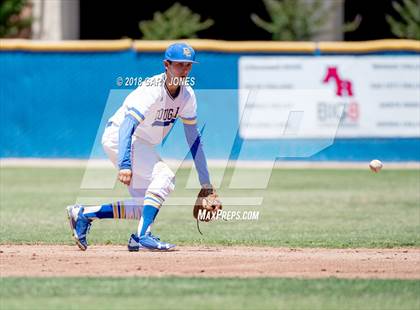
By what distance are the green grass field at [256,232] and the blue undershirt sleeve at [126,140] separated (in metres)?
1.43

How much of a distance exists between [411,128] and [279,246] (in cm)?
1109

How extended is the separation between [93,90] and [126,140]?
12.6 meters

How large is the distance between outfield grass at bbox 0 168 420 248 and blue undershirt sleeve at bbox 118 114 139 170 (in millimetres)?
2321

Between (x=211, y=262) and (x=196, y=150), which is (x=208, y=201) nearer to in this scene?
(x=196, y=150)

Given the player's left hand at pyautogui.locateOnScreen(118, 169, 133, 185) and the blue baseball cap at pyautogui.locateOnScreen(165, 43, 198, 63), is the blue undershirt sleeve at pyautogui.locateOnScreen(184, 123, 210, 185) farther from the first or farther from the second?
the player's left hand at pyautogui.locateOnScreen(118, 169, 133, 185)

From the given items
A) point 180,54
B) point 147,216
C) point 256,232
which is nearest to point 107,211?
point 147,216

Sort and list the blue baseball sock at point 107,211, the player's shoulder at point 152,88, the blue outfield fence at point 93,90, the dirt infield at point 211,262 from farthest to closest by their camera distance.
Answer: the blue outfield fence at point 93,90 → the blue baseball sock at point 107,211 → the player's shoulder at point 152,88 → the dirt infield at point 211,262

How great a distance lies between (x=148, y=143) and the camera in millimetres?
10312

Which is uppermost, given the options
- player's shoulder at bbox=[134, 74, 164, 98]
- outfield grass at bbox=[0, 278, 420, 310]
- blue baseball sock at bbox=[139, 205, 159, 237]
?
player's shoulder at bbox=[134, 74, 164, 98]

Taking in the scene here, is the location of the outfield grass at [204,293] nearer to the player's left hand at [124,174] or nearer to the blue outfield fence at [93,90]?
the player's left hand at [124,174]

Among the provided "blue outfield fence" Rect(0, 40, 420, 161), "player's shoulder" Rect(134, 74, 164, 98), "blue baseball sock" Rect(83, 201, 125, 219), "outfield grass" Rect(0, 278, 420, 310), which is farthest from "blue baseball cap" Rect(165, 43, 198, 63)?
"blue outfield fence" Rect(0, 40, 420, 161)

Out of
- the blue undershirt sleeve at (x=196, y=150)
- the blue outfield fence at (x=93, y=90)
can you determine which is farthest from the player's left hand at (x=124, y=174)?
the blue outfield fence at (x=93, y=90)

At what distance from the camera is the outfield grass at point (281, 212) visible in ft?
40.4

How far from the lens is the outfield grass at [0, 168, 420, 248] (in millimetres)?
12312
